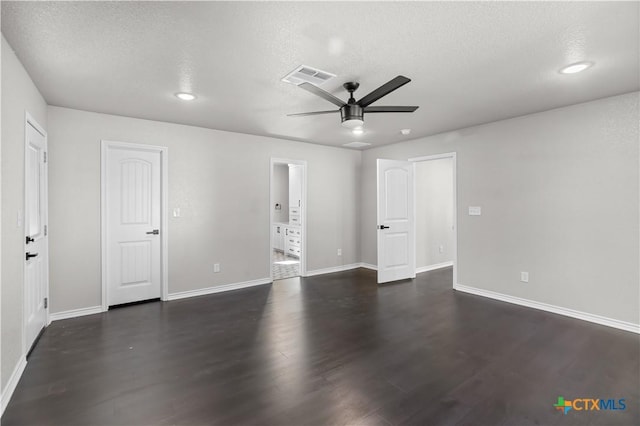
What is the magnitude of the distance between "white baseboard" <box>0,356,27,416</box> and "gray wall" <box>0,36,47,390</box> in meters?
0.05

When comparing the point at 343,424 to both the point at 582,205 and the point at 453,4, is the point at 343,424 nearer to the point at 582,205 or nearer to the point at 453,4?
the point at 453,4

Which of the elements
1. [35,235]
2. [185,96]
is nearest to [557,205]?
[185,96]

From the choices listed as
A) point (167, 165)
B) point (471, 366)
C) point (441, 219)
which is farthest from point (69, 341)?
point (441, 219)

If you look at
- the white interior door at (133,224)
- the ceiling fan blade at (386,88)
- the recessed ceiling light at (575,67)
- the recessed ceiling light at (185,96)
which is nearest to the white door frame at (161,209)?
the white interior door at (133,224)

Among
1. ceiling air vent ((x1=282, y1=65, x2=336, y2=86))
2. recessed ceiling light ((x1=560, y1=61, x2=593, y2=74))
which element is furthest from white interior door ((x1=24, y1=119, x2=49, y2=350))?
recessed ceiling light ((x1=560, y1=61, x2=593, y2=74))

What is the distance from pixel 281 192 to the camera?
9047mm

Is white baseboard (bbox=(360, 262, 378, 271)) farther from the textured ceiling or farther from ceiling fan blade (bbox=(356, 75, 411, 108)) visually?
ceiling fan blade (bbox=(356, 75, 411, 108))

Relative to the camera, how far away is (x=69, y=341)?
10.2ft

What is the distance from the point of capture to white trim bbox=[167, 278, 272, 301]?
458 cm

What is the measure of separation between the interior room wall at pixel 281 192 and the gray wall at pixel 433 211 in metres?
3.95

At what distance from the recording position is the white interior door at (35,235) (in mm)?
2807

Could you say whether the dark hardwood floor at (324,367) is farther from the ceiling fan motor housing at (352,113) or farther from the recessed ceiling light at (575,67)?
the recessed ceiling light at (575,67)

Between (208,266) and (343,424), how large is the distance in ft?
11.6

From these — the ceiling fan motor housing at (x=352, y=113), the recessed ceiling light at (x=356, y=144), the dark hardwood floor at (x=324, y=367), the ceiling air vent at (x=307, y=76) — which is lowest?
the dark hardwood floor at (x=324, y=367)
